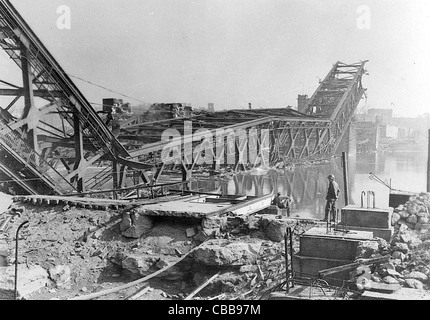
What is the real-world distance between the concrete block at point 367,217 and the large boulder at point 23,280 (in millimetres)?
6773

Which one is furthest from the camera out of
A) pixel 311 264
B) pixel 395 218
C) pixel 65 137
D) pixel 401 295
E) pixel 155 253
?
pixel 65 137

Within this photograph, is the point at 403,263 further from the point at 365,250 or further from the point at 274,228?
the point at 274,228

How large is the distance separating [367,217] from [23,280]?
296 inches

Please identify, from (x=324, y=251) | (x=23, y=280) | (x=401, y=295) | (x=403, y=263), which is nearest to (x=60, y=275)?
(x=23, y=280)

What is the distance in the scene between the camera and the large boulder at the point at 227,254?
901cm

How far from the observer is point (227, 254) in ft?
29.6

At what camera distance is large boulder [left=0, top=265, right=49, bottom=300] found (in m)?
8.63

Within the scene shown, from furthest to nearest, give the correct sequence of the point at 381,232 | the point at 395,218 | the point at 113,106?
the point at 113,106 < the point at 395,218 < the point at 381,232

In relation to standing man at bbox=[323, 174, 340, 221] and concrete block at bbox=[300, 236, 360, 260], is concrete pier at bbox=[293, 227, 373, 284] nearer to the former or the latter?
concrete block at bbox=[300, 236, 360, 260]

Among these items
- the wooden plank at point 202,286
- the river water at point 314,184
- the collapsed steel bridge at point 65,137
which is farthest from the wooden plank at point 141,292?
the river water at point 314,184

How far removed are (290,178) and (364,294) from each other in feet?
70.9

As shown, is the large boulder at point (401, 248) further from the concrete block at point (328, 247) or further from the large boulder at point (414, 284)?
the large boulder at point (414, 284)

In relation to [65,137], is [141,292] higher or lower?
lower

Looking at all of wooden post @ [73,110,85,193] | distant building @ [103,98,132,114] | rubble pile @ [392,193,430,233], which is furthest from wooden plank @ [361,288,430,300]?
distant building @ [103,98,132,114]
